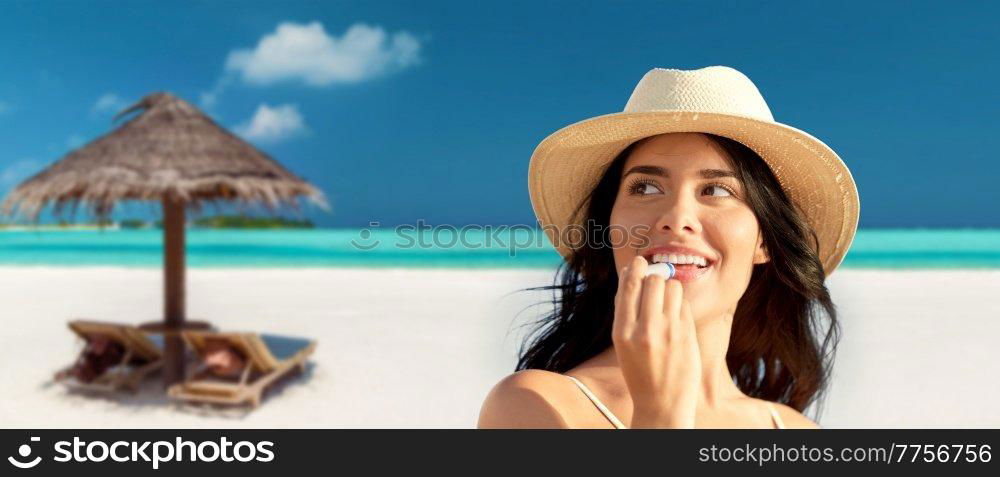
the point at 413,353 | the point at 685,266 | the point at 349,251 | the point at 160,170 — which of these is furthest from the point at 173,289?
the point at 349,251

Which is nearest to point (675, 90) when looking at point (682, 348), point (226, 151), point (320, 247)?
point (682, 348)

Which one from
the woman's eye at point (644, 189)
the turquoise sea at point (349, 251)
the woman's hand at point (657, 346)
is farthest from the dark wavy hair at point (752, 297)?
the turquoise sea at point (349, 251)

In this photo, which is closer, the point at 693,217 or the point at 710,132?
the point at 693,217

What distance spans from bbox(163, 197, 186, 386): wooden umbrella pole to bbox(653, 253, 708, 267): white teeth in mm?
5506

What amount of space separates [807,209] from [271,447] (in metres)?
1.46

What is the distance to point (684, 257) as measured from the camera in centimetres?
140

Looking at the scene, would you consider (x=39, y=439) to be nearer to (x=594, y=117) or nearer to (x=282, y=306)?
(x=594, y=117)

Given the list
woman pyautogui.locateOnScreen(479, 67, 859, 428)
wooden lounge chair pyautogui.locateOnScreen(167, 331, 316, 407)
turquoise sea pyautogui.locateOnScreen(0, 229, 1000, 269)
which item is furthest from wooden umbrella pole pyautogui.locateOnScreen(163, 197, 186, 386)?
turquoise sea pyautogui.locateOnScreen(0, 229, 1000, 269)

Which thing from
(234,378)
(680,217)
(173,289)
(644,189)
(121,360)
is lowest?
(680,217)

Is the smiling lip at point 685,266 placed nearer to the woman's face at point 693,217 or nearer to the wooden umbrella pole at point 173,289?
the woman's face at point 693,217

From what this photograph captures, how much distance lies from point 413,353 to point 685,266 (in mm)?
6486

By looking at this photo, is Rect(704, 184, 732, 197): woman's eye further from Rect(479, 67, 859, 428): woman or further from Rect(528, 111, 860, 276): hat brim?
Rect(528, 111, 860, 276): hat brim

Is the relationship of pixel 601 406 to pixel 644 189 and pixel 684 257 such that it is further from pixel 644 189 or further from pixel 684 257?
pixel 644 189

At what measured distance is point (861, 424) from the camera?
531 centimetres
